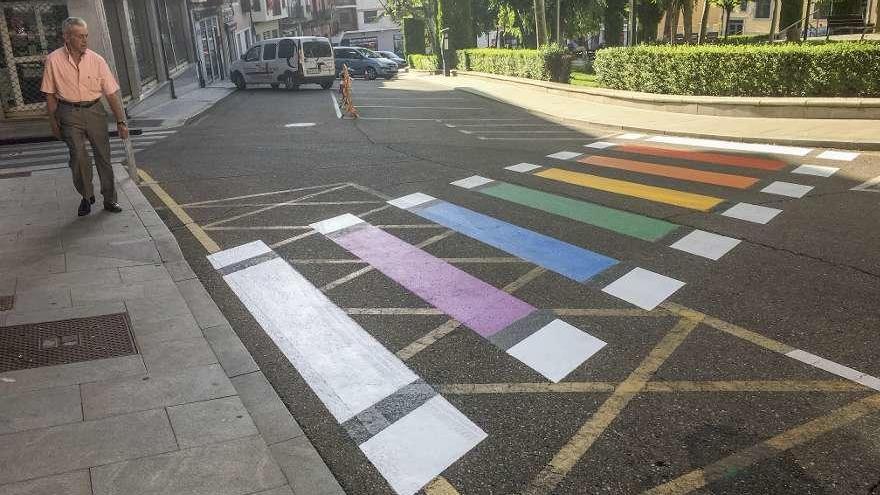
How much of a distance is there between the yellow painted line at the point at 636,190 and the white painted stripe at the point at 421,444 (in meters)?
5.40

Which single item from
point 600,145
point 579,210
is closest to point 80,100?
point 579,210

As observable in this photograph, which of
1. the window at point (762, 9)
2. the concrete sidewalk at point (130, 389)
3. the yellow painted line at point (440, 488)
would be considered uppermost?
the window at point (762, 9)

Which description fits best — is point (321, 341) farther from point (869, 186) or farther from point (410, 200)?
point (869, 186)

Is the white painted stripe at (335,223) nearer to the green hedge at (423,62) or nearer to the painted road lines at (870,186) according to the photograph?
the painted road lines at (870,186)

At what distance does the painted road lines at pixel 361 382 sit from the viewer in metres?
3.55

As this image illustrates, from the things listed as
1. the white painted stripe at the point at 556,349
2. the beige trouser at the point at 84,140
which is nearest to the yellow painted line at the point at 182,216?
the beige trouser at the point at 84,140

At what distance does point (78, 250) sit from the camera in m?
6.74

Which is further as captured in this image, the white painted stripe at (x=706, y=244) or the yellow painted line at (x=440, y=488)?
the white painted stripe at (x=706, y=244)

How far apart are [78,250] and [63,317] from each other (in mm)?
1834

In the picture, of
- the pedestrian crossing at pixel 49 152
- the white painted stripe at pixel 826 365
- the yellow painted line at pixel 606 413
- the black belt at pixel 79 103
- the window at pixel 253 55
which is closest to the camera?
the yellow painted line at pixel 606 413

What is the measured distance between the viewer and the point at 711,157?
11.3 meters

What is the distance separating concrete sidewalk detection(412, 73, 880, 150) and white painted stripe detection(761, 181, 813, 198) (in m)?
3.12

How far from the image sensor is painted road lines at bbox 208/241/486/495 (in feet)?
11.7

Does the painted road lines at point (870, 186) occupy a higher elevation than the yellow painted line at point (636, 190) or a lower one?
lower
